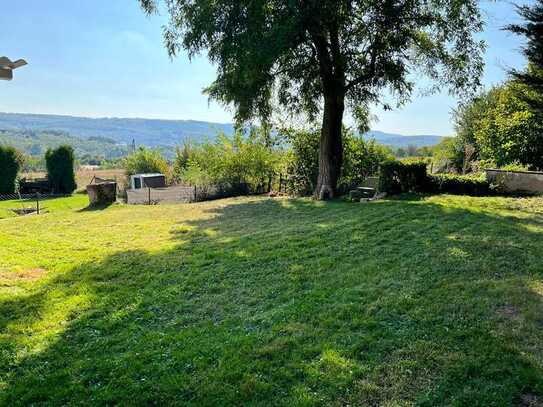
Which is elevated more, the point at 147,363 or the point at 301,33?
the point at 301,33

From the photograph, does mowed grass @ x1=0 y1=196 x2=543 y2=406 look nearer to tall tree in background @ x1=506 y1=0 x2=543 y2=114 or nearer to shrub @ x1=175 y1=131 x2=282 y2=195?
tall tree in background @ x1=506 y1=0 x2=543 y2=114

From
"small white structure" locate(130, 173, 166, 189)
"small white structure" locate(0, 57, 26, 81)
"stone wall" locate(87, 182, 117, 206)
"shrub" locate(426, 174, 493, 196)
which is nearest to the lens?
"small white structure" locate(0, 57, 26, 81)

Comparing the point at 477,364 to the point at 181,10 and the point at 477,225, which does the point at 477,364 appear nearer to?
the point at 477,225

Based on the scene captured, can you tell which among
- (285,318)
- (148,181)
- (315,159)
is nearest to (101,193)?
(315,159)

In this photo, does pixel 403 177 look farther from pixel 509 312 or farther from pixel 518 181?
pixel 509 312

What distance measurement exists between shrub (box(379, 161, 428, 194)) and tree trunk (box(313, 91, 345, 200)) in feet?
5.17

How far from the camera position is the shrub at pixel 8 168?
25.1 m

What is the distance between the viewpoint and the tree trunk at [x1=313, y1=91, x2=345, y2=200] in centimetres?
1236

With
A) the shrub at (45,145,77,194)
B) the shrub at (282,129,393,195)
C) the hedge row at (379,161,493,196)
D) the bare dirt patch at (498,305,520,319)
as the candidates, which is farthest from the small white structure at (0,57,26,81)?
the shrub at (45,145,77,194)

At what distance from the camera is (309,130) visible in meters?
15.2

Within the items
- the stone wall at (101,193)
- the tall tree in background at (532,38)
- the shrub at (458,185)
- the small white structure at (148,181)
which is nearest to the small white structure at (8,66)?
the tall tree in background at (532,38)

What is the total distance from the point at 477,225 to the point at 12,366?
6.54 meters

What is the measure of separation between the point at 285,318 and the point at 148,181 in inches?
791

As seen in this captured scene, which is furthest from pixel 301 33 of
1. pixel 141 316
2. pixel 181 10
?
pixel 141 316
